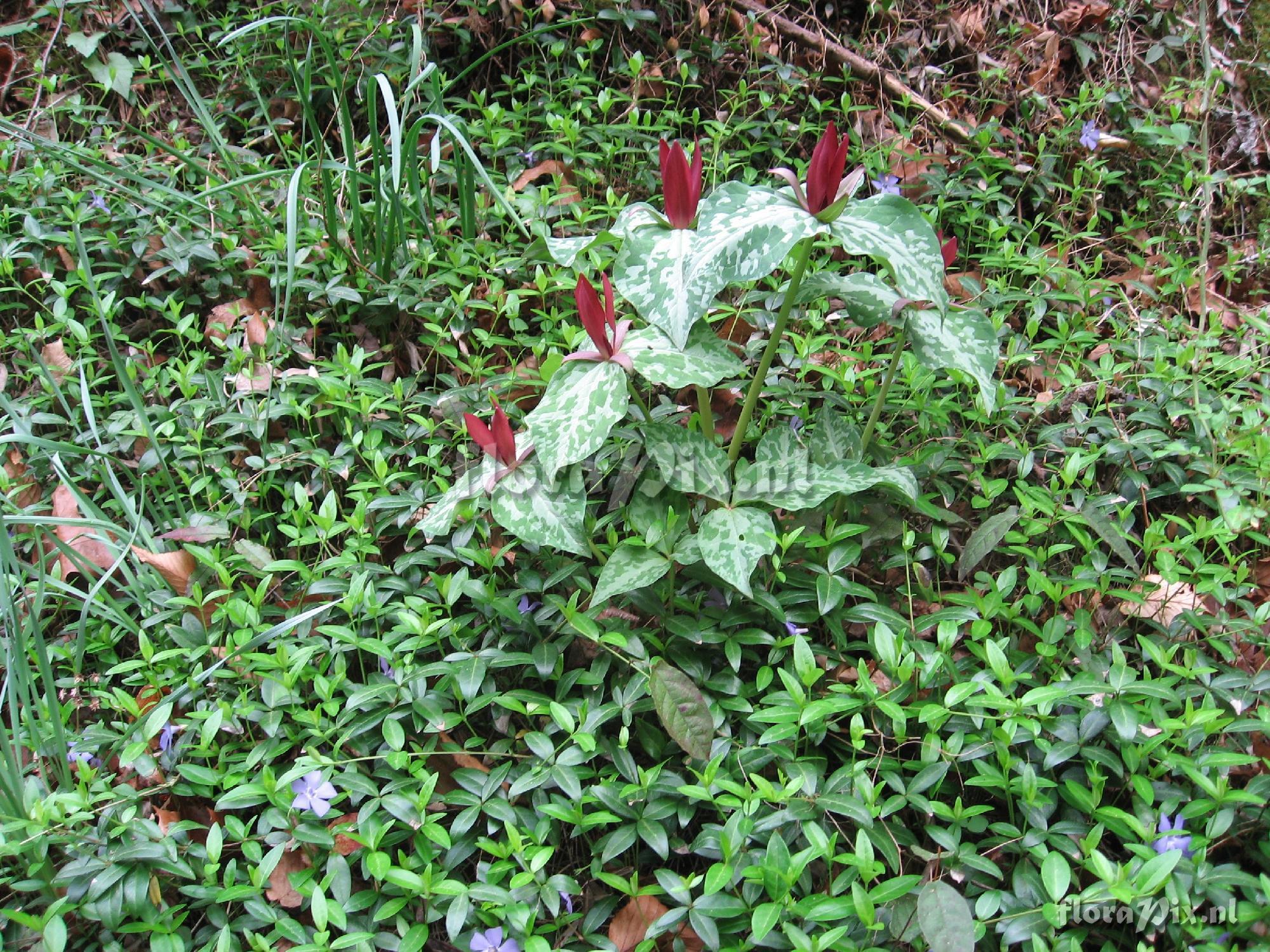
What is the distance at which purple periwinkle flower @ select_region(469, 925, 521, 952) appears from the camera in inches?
53.6

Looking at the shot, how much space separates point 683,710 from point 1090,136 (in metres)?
2.51

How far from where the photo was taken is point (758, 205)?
1581mm

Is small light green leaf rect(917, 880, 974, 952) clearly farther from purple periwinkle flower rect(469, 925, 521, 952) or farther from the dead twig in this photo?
the dead twig

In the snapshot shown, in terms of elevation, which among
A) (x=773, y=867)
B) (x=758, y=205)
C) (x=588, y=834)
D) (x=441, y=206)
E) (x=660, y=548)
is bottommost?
(x=588, y=834)

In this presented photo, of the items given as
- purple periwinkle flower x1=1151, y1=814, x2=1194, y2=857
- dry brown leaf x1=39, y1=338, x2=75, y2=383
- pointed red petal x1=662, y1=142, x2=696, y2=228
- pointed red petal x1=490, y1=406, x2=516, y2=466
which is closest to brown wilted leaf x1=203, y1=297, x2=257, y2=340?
dry brown leaf x1=39, y1=338, x2=75, y2=383

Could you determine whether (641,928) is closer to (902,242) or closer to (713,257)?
(713,257)

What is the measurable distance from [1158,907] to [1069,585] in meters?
0.63

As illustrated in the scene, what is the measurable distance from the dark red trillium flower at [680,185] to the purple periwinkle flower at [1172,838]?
131cm

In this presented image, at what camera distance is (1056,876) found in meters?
1.32

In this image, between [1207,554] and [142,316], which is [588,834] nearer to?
[1207,554]

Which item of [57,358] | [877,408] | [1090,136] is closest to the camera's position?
[877,408]

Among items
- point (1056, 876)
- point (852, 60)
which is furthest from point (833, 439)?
point (852, 60)

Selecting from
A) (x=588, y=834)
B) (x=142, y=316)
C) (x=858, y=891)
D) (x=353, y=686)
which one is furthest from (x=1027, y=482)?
(x=142, y=316)

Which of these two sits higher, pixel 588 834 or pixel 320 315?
pixel 320 315
